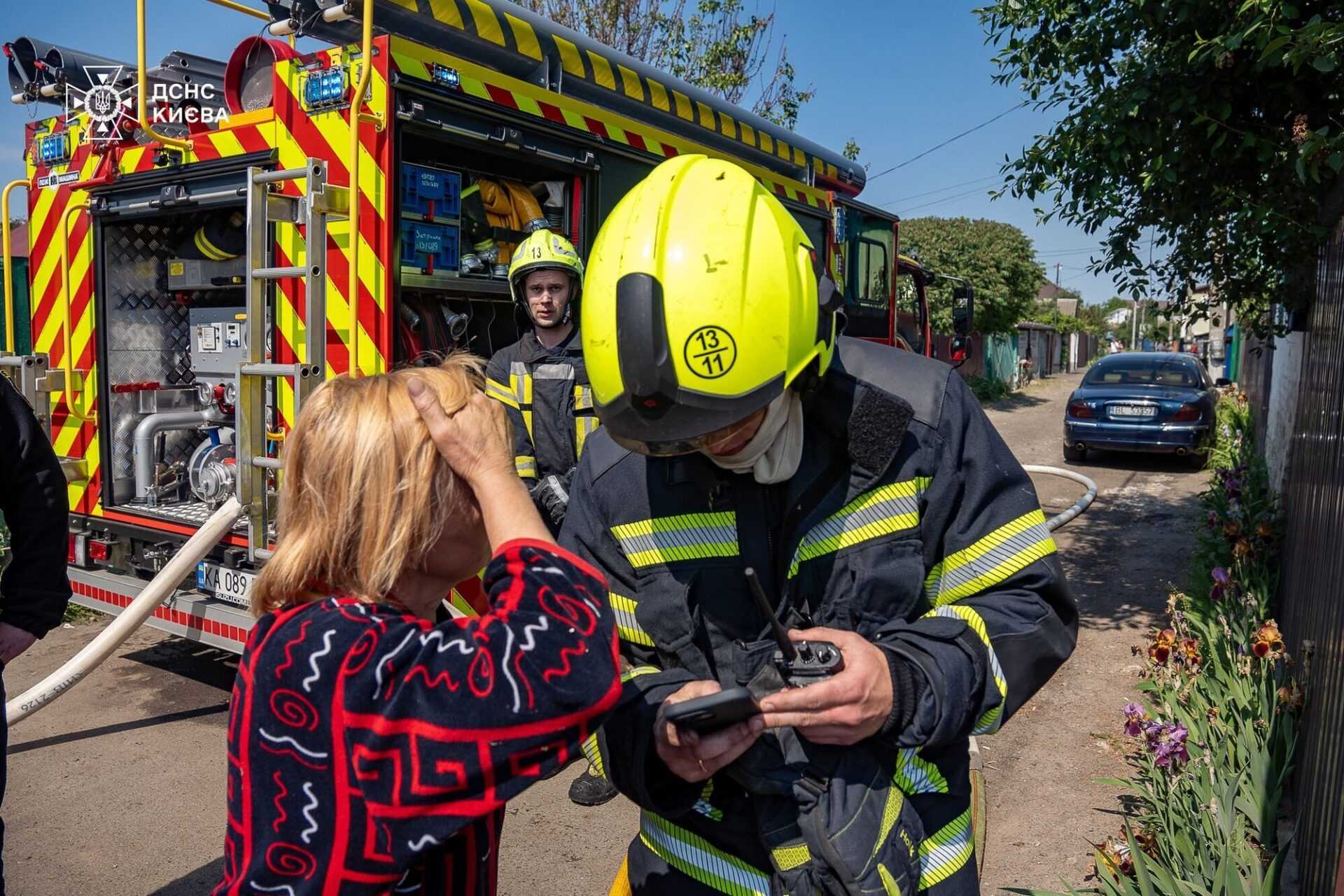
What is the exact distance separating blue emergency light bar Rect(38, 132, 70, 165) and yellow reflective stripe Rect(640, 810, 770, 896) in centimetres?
475

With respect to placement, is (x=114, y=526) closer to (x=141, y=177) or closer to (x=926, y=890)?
(x=141, y=177)

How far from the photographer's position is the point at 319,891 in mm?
1175

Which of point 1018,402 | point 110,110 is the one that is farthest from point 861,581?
point 1018,402

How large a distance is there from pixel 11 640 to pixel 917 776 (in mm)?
2489

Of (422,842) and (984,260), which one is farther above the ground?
(984,260)

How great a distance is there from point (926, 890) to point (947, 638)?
42cm

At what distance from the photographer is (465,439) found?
130cm

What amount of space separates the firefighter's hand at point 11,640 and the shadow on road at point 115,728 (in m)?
2.06

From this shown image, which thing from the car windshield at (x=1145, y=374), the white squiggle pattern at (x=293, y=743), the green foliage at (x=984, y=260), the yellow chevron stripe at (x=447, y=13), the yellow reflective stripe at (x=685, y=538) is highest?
the green foliage at (x=984, y=260)

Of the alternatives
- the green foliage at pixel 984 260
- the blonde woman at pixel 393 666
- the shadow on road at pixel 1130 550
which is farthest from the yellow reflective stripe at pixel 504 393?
the green foliage at pixel 984 260

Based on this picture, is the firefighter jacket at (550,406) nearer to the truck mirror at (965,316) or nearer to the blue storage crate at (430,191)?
the blue storage crate at (430,191)

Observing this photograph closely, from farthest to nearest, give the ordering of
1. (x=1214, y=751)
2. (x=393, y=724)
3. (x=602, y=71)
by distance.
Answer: (x=602, y=71), (x=1214, y=751), (x=393, y=724)

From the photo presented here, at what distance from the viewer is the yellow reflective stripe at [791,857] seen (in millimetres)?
1403

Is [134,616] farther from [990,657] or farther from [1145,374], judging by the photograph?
[1145,374]
